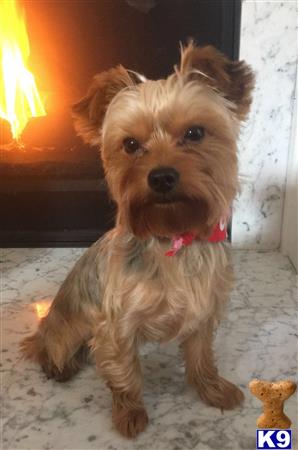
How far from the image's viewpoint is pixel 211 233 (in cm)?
112

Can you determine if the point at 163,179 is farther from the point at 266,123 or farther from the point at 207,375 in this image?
the point at 266,123

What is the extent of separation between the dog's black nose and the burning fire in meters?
1.18

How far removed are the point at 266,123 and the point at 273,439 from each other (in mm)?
1184

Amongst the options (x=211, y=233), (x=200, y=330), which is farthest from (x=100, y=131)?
(x=200, y=330)

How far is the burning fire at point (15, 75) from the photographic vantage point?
1875 millimetres

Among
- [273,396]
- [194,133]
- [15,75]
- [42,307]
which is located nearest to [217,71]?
[194,133]

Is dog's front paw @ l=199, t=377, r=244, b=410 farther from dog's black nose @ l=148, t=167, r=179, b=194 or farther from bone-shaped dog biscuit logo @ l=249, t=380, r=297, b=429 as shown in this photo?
dog's black nose @ l=148, t=167, r=179, b=194

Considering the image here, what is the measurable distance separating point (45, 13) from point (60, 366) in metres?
1.22

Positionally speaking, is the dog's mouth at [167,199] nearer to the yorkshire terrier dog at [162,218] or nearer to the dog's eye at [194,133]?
the yorkshire terrier dog at [162,218]

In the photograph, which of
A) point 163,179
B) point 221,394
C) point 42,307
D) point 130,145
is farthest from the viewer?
point 42,307

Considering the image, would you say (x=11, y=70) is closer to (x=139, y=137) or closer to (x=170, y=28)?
(x=170, y=28)

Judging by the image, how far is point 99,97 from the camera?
114cm

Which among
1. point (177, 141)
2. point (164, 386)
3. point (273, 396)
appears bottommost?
point (164, 386)

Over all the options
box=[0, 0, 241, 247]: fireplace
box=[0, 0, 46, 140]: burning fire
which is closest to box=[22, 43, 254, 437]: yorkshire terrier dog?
box=[0, 0, 241, 247]: fireplace
